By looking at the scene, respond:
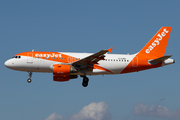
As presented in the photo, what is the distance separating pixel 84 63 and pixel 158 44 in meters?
12.7

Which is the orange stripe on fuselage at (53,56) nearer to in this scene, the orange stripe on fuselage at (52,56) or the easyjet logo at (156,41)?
the orange stripe on fuselage at (52,56)

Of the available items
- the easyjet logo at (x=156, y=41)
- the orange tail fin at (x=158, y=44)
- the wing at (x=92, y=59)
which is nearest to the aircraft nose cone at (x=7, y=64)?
the wing at (x=92, y=59)

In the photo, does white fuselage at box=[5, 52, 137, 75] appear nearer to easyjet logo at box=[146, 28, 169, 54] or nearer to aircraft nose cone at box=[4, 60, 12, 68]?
aircraft nose cone at box=[4, 60, 12, 68]

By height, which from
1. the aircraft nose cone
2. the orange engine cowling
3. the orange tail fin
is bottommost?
the orange engine cowling

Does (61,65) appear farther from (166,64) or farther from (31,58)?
(166,64)

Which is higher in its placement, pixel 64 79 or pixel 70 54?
pixel 70 54

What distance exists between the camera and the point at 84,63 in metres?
48.0

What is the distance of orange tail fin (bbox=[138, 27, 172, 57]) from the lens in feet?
171

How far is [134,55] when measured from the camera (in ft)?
167

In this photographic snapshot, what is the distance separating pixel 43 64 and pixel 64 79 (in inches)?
160

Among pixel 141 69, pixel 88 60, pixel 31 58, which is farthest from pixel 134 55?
pixel 31 58

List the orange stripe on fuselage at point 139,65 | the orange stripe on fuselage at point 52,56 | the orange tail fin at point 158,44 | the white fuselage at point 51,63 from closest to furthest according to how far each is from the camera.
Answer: the white fuselage at point 51,63
the orange stripe on fuselage at point 52,56
the orange stripe on fuselage at point 139,65
the orange tail fin at point 158,44

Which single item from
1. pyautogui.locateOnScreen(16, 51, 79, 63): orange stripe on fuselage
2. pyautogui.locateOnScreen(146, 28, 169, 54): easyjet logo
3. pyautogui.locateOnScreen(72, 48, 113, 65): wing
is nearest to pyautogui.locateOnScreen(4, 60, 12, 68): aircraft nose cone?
pyautogui.locateOnScreen(16, 51, 79, 63): orange stripe on fuselage

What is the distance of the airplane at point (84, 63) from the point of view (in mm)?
47750
